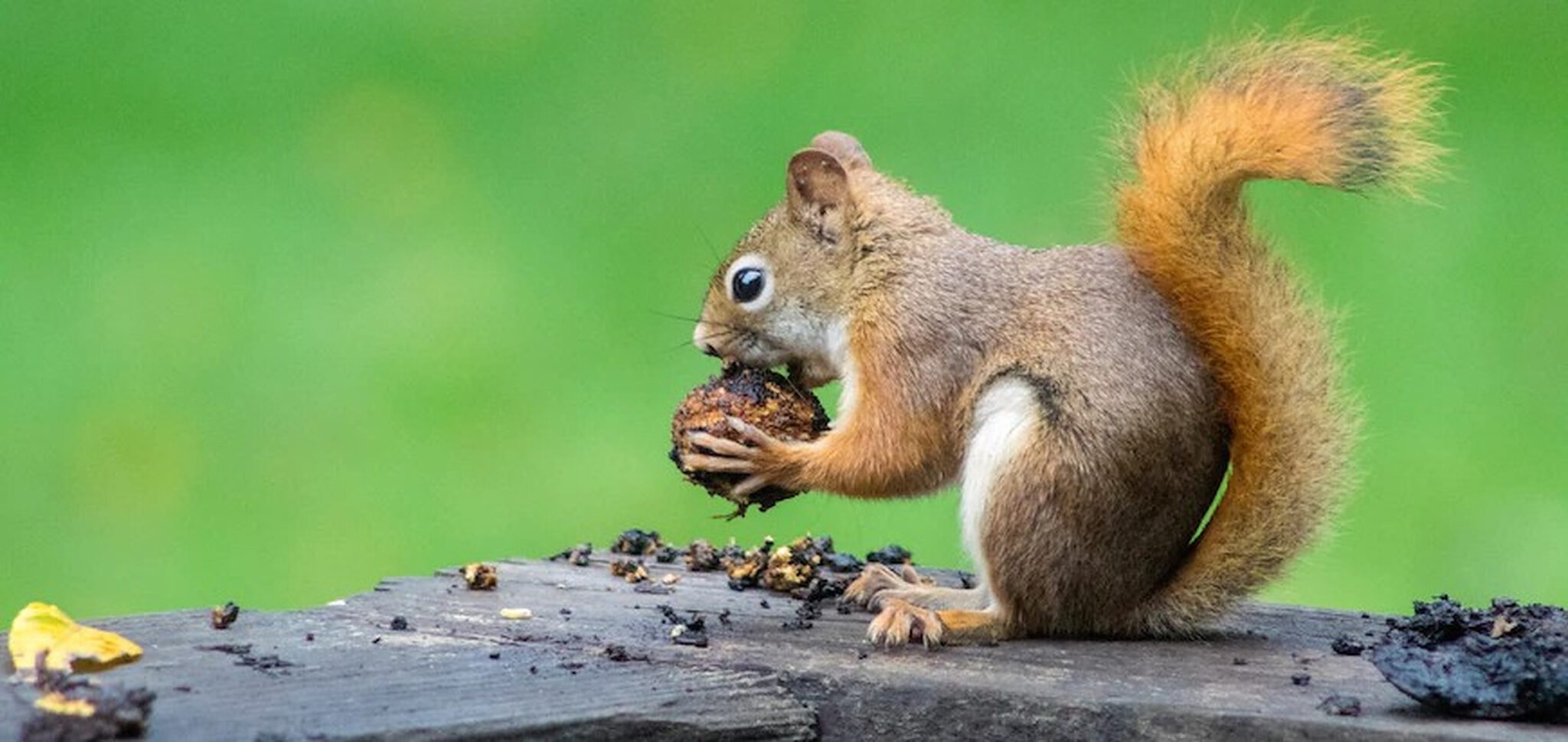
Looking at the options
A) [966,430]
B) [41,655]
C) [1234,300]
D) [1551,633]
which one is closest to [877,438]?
[966,430]

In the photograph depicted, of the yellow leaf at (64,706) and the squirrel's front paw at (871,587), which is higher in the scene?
the squirrel's front paw at (871,587)

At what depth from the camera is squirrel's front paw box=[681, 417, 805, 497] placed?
7.98 feet

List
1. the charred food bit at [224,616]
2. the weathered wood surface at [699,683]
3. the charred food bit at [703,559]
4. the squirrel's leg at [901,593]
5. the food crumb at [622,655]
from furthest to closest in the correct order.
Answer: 1. the charred food bit at [703,559]
2. the squirrel's leg at [901,593]
3. the charred food bit at [224,616]
4. the food crumb at [622,655]
5. the weathered wood surface at [699,683]

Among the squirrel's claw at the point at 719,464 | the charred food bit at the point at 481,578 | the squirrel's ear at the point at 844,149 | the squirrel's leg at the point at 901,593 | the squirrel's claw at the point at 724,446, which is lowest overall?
the charred food bit at the point at 481,578

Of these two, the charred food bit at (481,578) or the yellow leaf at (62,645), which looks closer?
the yellow leaf at (62,645)

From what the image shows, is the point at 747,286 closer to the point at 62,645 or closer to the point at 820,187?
the point at 820,187

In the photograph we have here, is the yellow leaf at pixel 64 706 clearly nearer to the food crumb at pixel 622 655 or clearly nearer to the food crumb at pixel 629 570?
the food crumb at pixel 622 655

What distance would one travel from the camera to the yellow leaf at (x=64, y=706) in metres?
1.66

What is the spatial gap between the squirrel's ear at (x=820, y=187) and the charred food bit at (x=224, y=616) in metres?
0.86

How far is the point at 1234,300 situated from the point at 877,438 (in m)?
0.44

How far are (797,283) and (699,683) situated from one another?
0.75 metres

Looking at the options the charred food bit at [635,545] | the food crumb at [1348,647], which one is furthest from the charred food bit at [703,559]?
the food crumb at [1348,647]

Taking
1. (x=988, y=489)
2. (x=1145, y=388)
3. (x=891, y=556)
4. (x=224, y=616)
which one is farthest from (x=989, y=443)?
(x=224, y=616)

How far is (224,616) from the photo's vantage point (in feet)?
7.14
